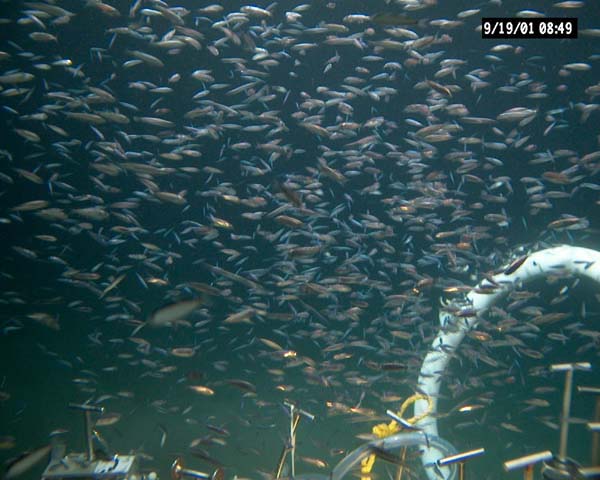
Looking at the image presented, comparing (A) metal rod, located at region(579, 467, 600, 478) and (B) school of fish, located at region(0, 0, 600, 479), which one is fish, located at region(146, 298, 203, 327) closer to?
(A) metal rod, located at region(579, 467, 600, 478)

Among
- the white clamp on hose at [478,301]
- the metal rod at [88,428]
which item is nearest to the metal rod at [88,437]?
the metal rod at [88,428]

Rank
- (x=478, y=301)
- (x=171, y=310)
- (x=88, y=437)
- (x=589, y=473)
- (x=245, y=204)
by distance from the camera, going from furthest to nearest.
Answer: (x=245, y=204), (x=478, y=301), (x=88, y=437), (x=171, y=310), (x=589, y=473)

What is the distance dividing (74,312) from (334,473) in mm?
9920

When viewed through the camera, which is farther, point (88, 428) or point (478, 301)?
point (478, 301)

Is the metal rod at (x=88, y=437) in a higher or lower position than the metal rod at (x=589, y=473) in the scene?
higher

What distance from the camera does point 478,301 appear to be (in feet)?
25.9

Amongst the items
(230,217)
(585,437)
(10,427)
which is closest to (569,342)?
(585,437)

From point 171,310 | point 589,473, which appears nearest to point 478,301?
point 589,473

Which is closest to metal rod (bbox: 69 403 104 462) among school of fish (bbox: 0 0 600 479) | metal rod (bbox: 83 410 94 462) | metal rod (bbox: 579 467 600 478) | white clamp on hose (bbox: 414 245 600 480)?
metal rod (bbox: 83 410 94 462)

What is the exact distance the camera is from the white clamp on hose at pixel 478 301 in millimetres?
7031

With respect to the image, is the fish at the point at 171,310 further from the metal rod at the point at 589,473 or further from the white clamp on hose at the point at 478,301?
the white clamp on hose at the point at 478,301

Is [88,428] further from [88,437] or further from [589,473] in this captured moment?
[589,473]

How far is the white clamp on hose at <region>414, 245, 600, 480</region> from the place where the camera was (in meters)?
7.03

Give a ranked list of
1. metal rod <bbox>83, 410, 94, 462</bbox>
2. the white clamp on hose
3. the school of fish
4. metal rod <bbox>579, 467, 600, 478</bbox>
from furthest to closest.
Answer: the school of fish, the white clamp on hose, metal rod <bbox>83, 410, 94, 462</bbox>, metal rod <bbox>579, 467, 600, 478</bbox>
